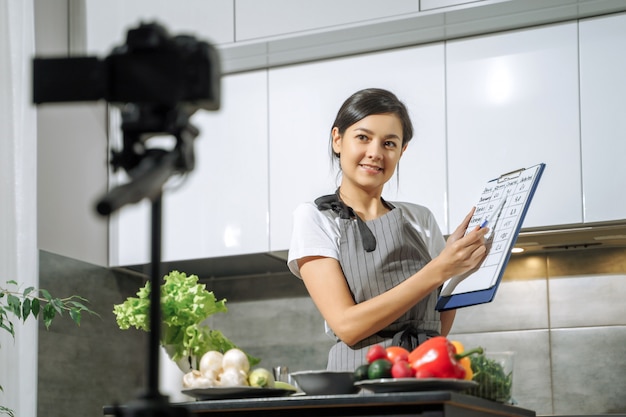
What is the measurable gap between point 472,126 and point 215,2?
1083mm

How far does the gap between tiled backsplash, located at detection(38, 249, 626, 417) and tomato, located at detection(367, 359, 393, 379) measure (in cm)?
191

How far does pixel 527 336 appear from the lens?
3.53 m

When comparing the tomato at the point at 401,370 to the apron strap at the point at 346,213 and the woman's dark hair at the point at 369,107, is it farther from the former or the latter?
the woman's dark hair at the point at 369,107

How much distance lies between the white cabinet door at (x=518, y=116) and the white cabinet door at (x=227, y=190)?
72 cm

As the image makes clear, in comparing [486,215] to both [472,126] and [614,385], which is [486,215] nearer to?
[472,126]

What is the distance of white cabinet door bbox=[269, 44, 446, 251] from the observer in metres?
3.42

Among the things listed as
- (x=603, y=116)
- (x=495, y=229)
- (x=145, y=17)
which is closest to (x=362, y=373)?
(x=495, y=229)

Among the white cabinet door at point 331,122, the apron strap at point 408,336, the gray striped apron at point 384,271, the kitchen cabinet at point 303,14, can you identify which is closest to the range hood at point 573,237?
the white cabinet door at point 331,122

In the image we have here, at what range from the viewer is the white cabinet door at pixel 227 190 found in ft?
11.9

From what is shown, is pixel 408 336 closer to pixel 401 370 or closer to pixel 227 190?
pixel 401 370

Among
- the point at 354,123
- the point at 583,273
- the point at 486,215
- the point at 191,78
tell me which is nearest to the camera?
the point at 191,78

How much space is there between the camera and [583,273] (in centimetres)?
350

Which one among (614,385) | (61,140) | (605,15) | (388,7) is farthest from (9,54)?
(614,385)

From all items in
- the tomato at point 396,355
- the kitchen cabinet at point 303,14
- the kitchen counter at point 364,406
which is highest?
the kitchen cabinet at point 303,14
